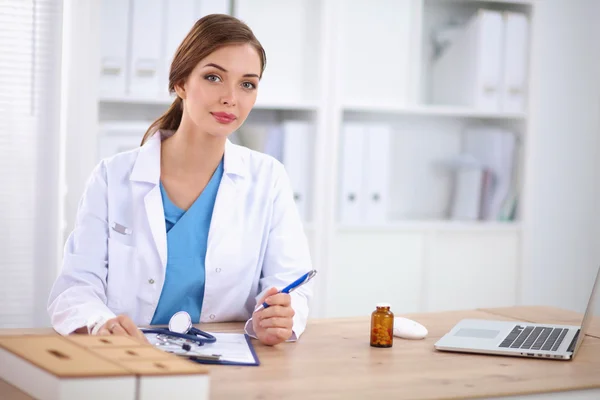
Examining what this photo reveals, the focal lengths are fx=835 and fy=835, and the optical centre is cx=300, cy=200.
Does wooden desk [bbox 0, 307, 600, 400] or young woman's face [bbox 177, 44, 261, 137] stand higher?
young woman's face [bbox 177, 44, 261, 137]

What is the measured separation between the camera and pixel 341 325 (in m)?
1.95

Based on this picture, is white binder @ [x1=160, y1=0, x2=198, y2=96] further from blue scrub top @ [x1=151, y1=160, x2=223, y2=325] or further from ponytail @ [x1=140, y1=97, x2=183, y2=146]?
blue scrub top @ [x1=151, y1=160, x2=223, y2=325]

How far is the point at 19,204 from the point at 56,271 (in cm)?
28

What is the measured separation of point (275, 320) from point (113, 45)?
1.71 metres

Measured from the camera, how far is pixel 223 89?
1.99 m

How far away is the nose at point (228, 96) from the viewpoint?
6.46 feet

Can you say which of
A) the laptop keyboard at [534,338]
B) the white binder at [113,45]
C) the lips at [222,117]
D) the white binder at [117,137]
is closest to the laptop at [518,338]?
the laptop keyboard at [534,338]

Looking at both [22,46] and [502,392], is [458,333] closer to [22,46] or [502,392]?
[502,392]

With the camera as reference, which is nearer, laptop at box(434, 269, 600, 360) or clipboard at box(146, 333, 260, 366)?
clipboard at box(146, 333, 260, 366)

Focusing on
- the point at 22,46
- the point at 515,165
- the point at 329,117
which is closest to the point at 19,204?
the point at 22,46

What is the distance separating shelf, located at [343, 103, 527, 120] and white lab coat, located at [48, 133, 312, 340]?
1.36 meters

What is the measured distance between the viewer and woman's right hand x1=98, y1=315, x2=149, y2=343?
158cm

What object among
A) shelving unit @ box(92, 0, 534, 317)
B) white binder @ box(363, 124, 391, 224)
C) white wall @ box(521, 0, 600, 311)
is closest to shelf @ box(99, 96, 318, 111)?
shelving unit @ box(92, 0, 534, 317)

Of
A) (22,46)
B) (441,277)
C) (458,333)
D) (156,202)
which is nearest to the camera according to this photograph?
(458,333)
